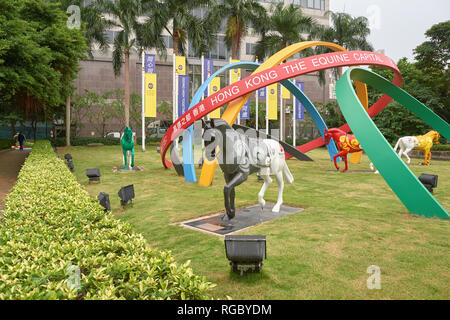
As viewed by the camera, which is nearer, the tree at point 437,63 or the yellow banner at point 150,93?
the yellow banner at point 150,93

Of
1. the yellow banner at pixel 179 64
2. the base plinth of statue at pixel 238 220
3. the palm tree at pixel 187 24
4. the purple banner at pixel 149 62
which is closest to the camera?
the base plinth of statue at pixel 238 220

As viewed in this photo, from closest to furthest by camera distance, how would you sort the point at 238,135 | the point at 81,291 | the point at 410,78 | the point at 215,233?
the point at 81,291 < the point at 215,233 < the point at 238,135 < the point at 410,78

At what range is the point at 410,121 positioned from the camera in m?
30.8

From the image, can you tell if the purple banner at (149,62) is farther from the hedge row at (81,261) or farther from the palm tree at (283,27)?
the hedge row at (81,261)

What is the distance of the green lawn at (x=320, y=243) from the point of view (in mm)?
4062

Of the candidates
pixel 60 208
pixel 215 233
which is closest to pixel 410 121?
pixel 215 233

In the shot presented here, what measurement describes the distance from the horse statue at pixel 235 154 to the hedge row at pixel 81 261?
7.88ft

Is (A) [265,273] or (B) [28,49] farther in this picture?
(B) [28,49]

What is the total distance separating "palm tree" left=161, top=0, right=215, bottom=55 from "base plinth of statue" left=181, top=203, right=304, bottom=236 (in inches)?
893

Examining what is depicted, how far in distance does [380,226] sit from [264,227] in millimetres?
2352

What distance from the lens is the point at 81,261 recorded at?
3354mm

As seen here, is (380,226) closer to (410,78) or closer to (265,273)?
(265,273)

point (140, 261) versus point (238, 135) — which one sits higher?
point (238, 135)

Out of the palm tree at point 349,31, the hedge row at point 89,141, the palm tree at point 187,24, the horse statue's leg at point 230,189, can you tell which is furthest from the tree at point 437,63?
the horse statue's leg at point 230,189
